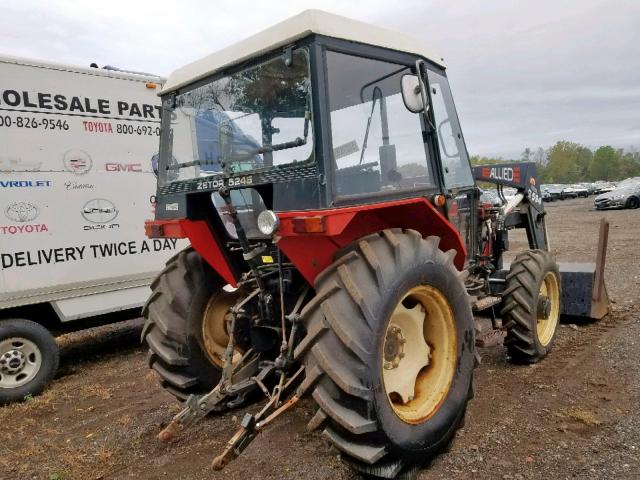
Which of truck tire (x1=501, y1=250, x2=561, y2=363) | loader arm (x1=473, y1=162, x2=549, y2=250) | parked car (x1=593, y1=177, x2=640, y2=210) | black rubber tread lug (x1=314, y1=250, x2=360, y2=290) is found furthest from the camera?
parked car (x1=593, y1=177, x2=640, y2=210)

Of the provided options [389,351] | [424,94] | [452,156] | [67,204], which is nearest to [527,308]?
[452,156]

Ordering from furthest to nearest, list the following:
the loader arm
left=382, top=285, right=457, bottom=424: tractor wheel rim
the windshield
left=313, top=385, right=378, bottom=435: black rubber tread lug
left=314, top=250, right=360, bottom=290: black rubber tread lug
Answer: the loader arm < left=382, top=285, right=457, bottom=424: tractor wheel rim < the windshield < left=314, top=250, right=360, bottom=290: black rubber tread lug < left=313, top=385, right=378, bottom=435: black rubber tread lug

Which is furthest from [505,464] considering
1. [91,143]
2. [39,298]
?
[91,143]

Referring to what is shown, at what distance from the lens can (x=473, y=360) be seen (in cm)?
335

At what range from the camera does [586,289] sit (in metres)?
5.88

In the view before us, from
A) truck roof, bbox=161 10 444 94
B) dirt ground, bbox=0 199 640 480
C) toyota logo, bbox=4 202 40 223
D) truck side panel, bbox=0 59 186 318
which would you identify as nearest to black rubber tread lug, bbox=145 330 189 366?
dirt ground, bbox=0 199 640 480

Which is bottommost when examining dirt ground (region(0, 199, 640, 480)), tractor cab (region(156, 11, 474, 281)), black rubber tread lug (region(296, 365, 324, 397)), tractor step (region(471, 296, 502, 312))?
dirt ground (region(0, 199, 640, 480))

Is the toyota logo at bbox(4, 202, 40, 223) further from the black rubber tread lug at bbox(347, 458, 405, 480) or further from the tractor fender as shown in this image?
the black rubber tread lug at bbox(347, 458, 405, 480)

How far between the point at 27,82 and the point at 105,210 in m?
1.46

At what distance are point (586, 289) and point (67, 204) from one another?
5.66 metres

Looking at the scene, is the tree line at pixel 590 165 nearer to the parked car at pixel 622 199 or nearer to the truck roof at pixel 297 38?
the parked car at pixel 622 199

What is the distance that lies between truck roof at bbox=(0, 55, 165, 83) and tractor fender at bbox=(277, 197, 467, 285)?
12.8 feet

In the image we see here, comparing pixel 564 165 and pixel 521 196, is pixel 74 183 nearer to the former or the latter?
pixel 521 196

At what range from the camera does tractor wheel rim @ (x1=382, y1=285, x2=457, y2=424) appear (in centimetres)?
314
